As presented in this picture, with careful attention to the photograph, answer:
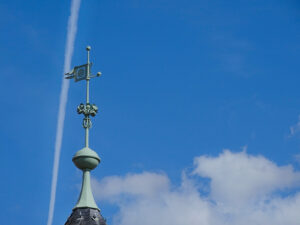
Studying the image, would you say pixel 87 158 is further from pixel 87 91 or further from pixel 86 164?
pixel 87 91

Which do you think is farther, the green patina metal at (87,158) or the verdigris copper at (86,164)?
the green patina metal at (87,158)

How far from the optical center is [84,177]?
27.0 meters

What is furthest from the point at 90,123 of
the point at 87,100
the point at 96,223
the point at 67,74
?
the point at 96,223

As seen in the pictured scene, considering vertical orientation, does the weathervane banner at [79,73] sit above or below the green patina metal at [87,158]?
above

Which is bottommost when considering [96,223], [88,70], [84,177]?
[96,223]

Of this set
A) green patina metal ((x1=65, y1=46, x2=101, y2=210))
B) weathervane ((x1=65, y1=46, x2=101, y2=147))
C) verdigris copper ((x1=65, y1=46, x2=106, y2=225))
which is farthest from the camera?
weathervane ((x1=65, y1=46, x2=101, y2=147))

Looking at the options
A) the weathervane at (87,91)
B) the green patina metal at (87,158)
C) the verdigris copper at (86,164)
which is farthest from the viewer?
the weathervane at (87,91)

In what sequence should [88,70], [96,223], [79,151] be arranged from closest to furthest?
[96,223], [79,151], [88,70]

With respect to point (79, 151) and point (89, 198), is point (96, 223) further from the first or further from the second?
point (79, 151)

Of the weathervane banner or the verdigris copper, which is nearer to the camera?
the verdigris copper

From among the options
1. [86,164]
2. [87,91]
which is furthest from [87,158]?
[87,91]

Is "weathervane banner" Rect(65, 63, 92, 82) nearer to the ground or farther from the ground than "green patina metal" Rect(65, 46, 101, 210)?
farther from the ground

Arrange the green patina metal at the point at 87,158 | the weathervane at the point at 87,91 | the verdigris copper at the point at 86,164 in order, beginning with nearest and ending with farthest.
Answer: the verdigris copper at the point at 86,164, the green patina metal at the point at 87,158, the weathervane at the point at 87,91

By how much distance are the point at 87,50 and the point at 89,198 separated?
681 centimetres
